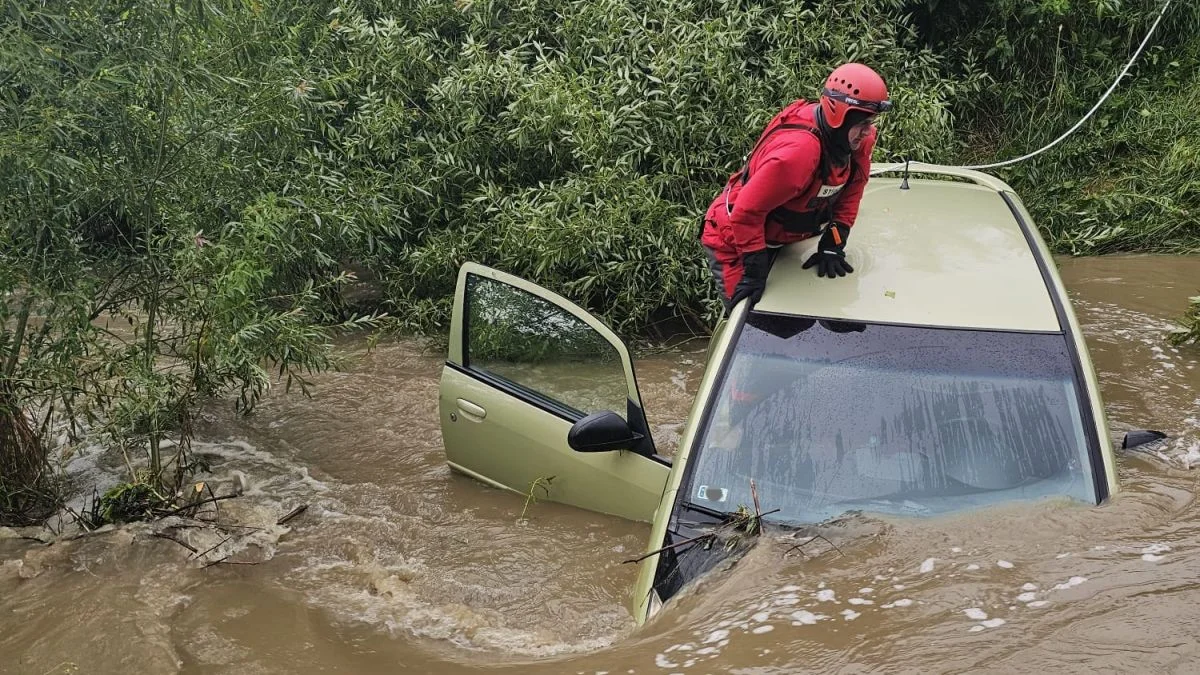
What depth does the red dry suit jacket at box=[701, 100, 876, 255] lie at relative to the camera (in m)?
4.09

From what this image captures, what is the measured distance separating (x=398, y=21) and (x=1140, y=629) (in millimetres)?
6883

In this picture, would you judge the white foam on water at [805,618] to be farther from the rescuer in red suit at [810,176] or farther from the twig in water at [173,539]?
the twig in water at [173,539]

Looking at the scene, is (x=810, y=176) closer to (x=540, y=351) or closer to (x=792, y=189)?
(x=792, y=189)

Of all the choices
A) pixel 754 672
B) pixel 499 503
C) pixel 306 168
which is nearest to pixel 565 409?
pixel 499 503

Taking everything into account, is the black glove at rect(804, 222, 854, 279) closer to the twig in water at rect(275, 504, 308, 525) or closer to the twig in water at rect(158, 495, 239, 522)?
the twig in water at rect(275, 504, 308, 525)

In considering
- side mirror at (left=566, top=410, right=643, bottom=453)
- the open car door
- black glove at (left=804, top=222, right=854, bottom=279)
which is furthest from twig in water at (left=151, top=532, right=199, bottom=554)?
black glove at (left=804, top=222, right=854, bottom=279)

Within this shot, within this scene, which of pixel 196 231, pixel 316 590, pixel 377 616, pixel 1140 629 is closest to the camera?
pixel 1140 629

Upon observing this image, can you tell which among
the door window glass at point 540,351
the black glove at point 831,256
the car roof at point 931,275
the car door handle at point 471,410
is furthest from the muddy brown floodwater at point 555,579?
the black glove at point 831,256

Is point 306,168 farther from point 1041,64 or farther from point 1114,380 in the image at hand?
point 1041,64

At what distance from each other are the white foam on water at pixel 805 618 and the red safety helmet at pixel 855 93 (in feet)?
7.29

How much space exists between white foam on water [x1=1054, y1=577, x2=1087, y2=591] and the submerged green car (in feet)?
1.35

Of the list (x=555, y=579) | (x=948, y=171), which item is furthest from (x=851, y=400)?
(x=948, y=171)

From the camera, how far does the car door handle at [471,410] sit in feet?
14.3

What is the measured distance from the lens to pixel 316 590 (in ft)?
13.2
